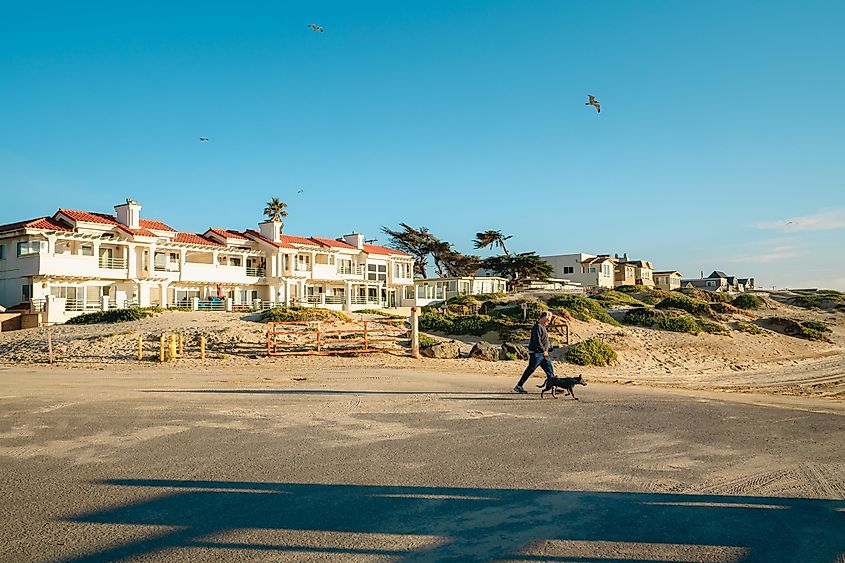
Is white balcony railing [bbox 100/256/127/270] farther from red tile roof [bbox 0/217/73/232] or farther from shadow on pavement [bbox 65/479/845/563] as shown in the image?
shadow on pavement [bbox 65/479/845/563]

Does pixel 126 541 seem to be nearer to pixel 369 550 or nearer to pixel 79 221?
pixel 369 550

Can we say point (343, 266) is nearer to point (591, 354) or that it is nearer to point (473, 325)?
point (473, 325)

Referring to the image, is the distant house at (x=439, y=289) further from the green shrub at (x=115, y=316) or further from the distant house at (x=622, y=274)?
the distant house at (x=622, y=274)

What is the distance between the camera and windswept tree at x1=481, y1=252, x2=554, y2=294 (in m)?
76.4

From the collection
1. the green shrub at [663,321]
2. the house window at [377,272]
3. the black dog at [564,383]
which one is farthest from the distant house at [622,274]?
the black dog at [564,383]

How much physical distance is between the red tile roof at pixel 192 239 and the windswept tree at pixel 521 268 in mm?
36838

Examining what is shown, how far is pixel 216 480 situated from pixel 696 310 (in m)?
39.1

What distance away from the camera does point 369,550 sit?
17.8 feet

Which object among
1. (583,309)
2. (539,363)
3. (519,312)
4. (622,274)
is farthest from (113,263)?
(622,274)

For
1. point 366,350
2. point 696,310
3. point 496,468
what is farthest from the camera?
point 696,310

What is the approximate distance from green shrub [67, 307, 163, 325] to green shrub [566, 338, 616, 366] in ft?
73.7

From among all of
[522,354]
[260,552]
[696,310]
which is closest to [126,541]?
[260,552]

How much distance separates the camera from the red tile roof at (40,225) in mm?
39344

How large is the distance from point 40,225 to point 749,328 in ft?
138
